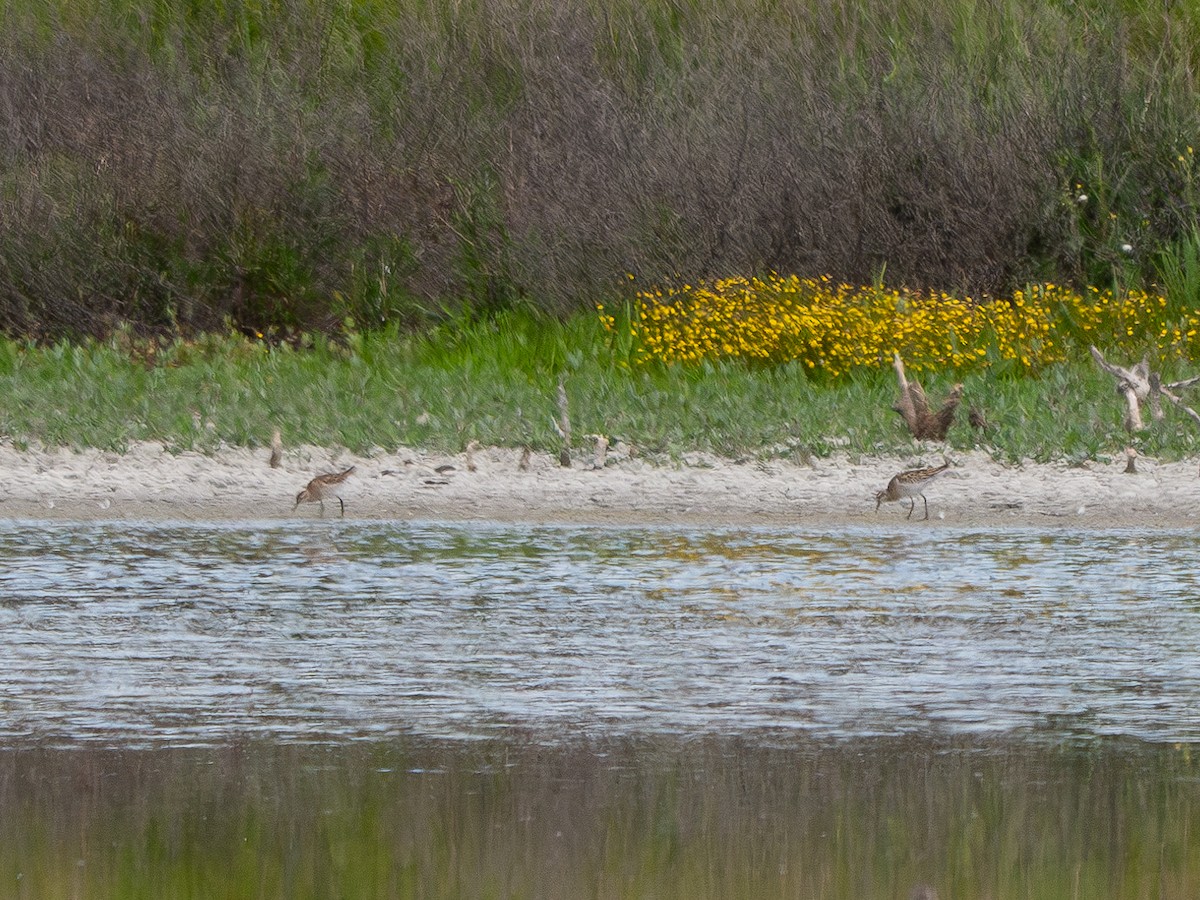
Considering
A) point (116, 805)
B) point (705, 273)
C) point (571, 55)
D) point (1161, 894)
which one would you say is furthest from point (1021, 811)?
point (571, 55)

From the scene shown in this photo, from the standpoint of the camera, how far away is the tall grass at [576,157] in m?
13.6

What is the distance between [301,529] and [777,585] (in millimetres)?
2381

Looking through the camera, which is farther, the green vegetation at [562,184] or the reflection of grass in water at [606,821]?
the green vegetation at [562,184]

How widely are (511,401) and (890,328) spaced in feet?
7.69

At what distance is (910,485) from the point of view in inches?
357

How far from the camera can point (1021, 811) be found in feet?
14.1

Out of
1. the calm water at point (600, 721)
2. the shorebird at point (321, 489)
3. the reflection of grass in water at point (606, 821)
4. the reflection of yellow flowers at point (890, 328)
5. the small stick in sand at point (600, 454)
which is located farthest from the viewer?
the reflection of yellow flowers at point (890, 328)

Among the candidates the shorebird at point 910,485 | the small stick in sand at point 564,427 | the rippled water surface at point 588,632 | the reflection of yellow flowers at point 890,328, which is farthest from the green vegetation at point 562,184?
the rippled water surface at point 588,632

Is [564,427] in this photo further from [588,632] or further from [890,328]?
[588,632]

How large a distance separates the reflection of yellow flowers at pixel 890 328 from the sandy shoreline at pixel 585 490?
2.13 m

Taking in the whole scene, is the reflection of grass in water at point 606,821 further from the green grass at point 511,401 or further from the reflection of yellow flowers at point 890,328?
the reflection of yellow flowers at point 890,328

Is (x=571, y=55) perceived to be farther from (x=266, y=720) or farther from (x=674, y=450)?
(x=266, y=720)

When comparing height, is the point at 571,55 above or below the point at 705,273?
above

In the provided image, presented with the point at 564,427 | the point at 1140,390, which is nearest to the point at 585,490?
the point at 564,427
